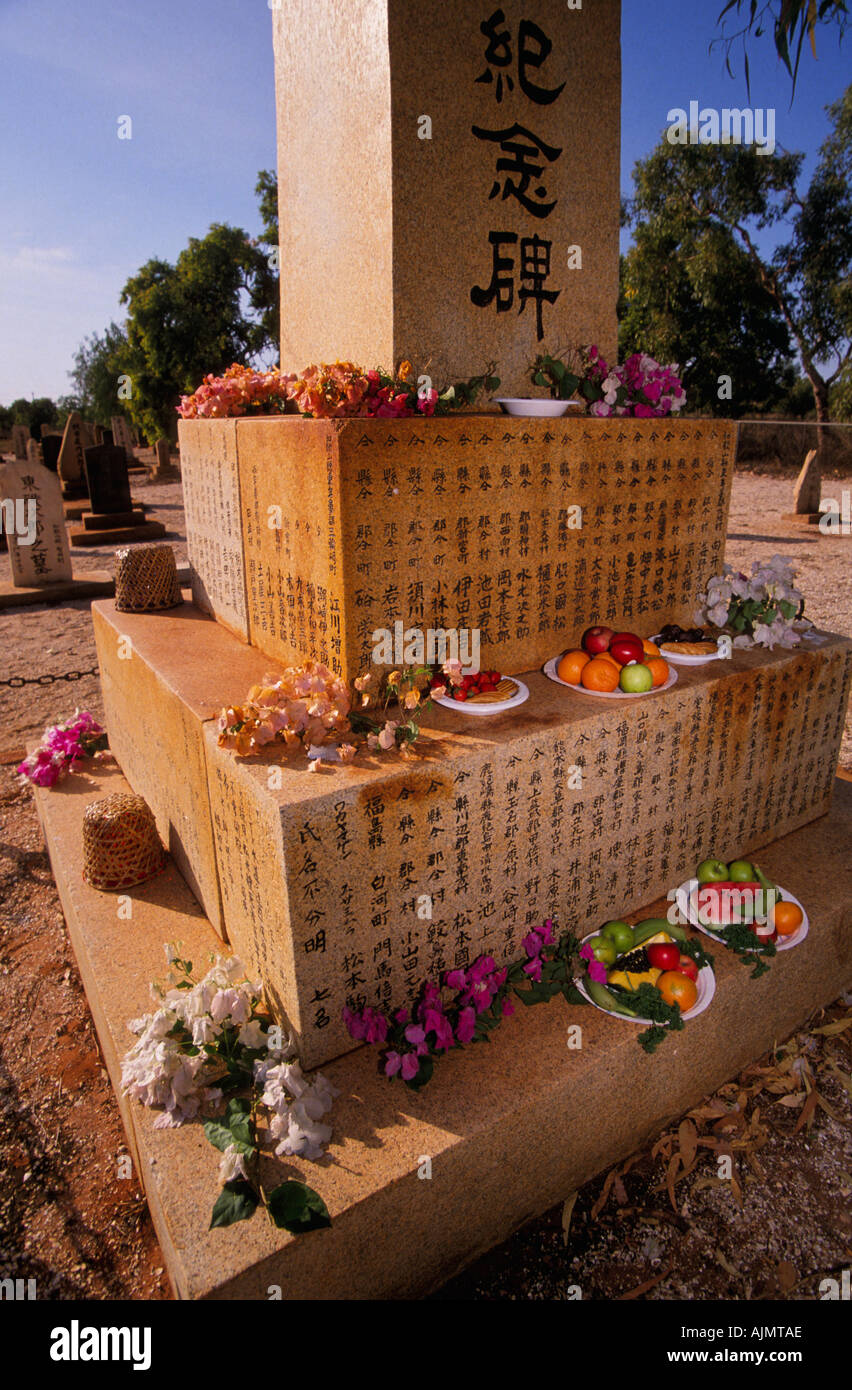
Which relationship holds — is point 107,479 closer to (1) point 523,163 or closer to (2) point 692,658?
(1) point 523,163

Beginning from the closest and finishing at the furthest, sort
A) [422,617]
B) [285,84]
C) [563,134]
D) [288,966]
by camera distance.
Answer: [288,966] < [422,617] < [563,134] < [285,84]

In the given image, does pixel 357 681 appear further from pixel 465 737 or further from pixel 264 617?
pixel 264 617

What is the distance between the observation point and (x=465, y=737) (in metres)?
2.88

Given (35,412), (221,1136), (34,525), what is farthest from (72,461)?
(35,412)

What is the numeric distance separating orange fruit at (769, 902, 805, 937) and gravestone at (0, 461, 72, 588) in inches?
435

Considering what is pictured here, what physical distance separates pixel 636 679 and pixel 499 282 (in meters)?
1.91

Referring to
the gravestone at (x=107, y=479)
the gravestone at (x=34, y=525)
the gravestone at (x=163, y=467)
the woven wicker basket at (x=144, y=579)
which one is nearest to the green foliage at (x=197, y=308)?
the gravestone at (x=163, y=467)

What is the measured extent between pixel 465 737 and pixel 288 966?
975 millimetres

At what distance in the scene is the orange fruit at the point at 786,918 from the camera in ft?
11.1

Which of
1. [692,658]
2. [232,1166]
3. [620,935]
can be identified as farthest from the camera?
[692,658]

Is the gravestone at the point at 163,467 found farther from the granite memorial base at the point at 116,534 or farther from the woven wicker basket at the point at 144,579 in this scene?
the woven wicker basket at the point at 144,579

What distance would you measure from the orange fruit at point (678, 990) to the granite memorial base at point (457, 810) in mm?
432

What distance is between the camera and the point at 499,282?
3.61 m
